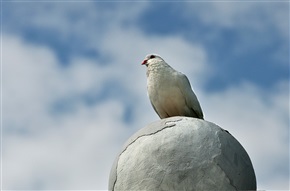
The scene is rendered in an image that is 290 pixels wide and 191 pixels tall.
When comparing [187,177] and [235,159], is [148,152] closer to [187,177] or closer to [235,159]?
[187,177]

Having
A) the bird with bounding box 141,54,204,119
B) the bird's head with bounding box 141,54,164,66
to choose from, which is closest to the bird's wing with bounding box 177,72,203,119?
the bird with bounding box 141,54,204,119

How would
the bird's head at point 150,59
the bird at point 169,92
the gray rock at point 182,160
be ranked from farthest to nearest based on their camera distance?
1. the bird's head at point 150,59
2. the bird at point 169,92
3. the gray rock at point 182,160

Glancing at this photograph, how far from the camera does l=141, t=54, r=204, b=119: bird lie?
33.5 feet

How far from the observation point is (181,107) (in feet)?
33.8

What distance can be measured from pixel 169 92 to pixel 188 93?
0.36 meters

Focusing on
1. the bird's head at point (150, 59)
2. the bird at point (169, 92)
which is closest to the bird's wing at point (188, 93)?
the bird at point (169, 92)

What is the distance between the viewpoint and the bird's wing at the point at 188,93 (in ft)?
33.7

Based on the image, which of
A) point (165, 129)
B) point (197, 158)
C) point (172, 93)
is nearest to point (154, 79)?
point (172, 93)

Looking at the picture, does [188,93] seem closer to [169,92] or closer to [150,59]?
[169,92]

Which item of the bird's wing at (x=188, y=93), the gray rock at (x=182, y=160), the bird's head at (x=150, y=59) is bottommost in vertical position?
the gray rock at (x=182, y=160)

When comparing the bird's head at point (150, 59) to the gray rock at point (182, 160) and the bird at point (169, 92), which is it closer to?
the bird at point (169, 92)

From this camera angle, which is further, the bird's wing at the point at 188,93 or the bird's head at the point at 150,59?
the bird's head at the point at 150,59

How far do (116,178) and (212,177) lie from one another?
1.57m

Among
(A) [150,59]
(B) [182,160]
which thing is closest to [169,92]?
(A) [150,59]
